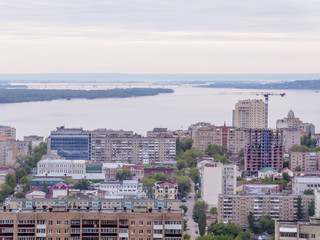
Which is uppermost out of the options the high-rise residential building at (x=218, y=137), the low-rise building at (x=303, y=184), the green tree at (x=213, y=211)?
the high-rise residential building at (x=218, y=137)

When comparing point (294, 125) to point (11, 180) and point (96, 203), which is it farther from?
point (96, 203)

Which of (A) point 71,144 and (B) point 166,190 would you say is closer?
(B) point 166,190

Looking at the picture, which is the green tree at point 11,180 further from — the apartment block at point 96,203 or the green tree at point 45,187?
the apartment block at point 96,203

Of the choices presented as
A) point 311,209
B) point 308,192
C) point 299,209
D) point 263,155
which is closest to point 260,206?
point 299,209

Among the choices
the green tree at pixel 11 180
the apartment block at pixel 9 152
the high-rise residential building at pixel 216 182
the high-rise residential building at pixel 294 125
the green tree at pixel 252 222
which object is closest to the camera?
the green tree at pixel 252 222

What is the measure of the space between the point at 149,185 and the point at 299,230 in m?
9.70

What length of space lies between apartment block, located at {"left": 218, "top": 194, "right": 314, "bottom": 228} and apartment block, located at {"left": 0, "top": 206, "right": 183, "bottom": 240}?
21.8 ft

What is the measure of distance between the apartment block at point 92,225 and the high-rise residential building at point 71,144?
52.6 feet

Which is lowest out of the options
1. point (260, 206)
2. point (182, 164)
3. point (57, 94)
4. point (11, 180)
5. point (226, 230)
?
point (226, 230)

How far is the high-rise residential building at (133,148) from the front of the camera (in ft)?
83.4

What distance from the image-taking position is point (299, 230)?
9.09m

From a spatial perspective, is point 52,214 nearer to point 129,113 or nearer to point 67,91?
point 129,113

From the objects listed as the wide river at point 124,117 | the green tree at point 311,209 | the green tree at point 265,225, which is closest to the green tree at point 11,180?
the green tree at point 265,225

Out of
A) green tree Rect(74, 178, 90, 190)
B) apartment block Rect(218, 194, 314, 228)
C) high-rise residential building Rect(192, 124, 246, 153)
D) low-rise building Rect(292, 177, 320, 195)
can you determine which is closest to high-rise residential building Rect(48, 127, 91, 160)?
high-rise residential building Rect(192, 124, 246, 153)
